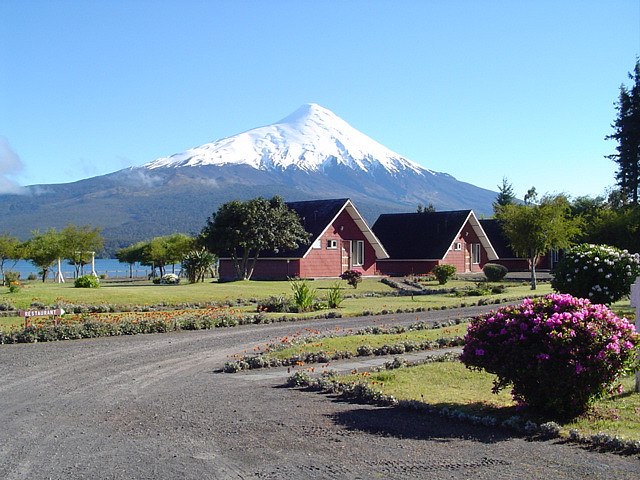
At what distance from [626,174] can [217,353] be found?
198ft

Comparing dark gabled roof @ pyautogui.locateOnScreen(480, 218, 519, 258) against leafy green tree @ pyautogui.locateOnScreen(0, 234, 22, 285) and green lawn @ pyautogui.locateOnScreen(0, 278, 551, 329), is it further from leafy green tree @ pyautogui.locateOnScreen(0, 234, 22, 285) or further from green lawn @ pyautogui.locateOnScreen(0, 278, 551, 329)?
leafy green tree @ pyautogui.locateOnScreen(0, 234, 22, 285)

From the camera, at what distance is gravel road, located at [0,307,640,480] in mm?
7113

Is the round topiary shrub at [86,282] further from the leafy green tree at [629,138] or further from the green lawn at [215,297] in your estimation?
the leafy green tree at [629,138]

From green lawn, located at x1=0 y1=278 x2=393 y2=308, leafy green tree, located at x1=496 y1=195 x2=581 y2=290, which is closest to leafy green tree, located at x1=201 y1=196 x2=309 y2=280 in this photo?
green lawn, located at x1=0 y1=278 x2=393 y2=308

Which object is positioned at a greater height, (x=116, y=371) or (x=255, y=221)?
(x=255, y=221)

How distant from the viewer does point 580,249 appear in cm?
2184

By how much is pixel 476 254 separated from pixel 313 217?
51.4 feet

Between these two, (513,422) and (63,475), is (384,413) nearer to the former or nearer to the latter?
(513,422)

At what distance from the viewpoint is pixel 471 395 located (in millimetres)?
10711

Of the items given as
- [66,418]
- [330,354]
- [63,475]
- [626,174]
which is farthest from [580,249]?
[626,174]

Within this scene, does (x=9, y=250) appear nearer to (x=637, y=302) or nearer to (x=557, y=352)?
(x=637, y=302)

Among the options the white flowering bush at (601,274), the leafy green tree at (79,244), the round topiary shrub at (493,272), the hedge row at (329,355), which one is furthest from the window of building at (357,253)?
the hedge row at (329,355)

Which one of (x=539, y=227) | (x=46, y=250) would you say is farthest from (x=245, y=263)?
(x=539, y=227)

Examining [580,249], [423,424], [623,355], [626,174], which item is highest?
[626,174]
